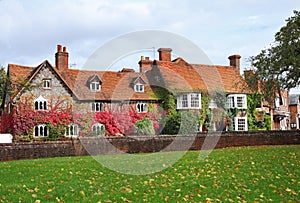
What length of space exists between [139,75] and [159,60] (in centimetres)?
292

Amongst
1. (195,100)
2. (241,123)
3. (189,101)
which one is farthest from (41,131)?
(241,123)

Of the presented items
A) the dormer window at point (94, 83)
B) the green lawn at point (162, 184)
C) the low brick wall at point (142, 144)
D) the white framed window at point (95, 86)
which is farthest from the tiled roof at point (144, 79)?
the green lawn at point (162, 184)

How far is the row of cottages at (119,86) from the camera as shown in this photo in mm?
40188

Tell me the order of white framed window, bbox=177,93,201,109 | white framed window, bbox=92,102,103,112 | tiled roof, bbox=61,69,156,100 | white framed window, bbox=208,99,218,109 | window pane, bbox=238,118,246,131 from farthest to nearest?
1. window pane, bbox=238,118,246,131
2. white framed window, bbox=208,99,218,109
3. white framed window, bbox=177,93,201,109
4. tiled roof, bbox=61,69,156,100
5. white framed window, bbox=92,102,103,112

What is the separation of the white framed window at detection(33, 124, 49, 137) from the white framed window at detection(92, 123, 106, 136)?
15.1 feet

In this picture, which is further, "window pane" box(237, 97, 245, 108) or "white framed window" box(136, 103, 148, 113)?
"window pane" box(237, 97, 245, 108)

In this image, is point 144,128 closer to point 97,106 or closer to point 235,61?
point 97,106

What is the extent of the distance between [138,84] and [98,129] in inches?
290

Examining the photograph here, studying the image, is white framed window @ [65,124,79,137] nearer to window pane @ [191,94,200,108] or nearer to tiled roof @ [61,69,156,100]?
tiled roof @ [61,69,156,100]

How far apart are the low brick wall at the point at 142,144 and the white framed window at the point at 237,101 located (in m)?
15.3

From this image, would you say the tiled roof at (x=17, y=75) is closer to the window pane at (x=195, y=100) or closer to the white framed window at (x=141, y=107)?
the white framed window at (x=141, y=107)

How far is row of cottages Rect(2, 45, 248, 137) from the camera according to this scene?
132 feet

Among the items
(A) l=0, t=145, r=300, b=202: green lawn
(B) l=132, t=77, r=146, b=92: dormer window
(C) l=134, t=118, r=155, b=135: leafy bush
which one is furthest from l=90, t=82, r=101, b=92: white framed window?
(A) l=0, t=145, r=300, b=202: green lawn

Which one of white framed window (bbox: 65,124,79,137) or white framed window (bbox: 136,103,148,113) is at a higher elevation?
white framed window (bbox: 136,103,148,113)
